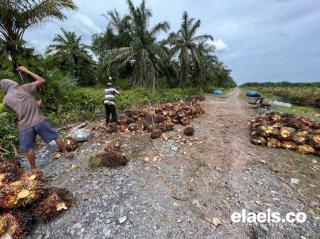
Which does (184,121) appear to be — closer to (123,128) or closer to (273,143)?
(123,128)

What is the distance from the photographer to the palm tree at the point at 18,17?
24.4 feet

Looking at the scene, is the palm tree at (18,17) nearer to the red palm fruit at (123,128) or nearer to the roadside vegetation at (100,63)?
the roadside vegetation at (100,63)

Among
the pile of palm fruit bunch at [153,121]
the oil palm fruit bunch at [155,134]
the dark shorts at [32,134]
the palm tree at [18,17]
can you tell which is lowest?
the oil palm fruit bunch at [155,134]

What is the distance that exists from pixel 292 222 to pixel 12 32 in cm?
931

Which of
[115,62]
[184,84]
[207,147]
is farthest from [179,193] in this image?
[184,84]

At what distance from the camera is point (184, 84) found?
74.3ft

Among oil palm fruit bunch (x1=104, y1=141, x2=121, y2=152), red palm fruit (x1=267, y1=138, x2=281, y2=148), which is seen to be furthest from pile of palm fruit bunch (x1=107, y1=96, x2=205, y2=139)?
red palm fruit (x1=267, y1=138, x2=281, y2=148)

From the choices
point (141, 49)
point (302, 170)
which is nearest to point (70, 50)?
point (141, 49)

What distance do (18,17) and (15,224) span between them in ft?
23.6

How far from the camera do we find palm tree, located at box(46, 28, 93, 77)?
26078 mm

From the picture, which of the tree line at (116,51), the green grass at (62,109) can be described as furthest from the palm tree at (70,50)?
the green grass at (62,109)

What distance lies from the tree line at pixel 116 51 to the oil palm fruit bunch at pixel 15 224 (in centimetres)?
608

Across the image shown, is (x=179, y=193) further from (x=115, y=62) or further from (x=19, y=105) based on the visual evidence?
(x=115, y=62)

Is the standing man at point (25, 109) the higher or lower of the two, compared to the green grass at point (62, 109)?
higher
